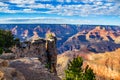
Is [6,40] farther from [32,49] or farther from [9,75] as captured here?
[9,75]

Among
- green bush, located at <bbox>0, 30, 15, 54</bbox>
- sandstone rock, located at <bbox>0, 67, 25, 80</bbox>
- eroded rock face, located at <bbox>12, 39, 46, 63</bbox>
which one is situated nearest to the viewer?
sandstone rock, located at <bbox>0, 67, 25, 80</bbox>

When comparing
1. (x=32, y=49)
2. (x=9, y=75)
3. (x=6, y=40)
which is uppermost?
(x=9, y=75)

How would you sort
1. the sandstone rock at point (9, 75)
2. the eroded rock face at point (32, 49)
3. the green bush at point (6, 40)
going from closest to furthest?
1. the sandstone rock at point (9, 75)
2. the eroded rock face at point (32, 49)
3. the green bush at point (6, 40)

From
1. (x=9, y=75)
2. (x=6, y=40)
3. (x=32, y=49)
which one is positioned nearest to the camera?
(x=9, y=75)

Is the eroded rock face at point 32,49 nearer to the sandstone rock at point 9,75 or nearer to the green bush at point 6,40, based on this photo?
the green bush at point 6,40

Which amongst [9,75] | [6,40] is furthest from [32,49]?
[9,75]

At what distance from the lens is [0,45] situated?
97.7 meters

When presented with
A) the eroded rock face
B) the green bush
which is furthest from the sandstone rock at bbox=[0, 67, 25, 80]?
the green bush

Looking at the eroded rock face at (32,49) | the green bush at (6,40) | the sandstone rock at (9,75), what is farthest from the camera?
the green bush at (6,40)

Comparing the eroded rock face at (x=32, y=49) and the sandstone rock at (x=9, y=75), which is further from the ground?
the sandstone rock at (x=9, y=75)

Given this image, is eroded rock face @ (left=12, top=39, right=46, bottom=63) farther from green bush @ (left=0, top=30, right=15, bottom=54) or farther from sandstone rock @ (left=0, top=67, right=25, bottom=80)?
sandstone rock @ (left=0, top=67, right=25, bottom=80)

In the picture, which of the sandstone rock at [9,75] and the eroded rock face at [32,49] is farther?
the eroded rock face at [32,49]

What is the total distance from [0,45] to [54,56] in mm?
17361

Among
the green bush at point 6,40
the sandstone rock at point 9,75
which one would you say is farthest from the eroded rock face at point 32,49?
the sandstone rock at point 9,75
